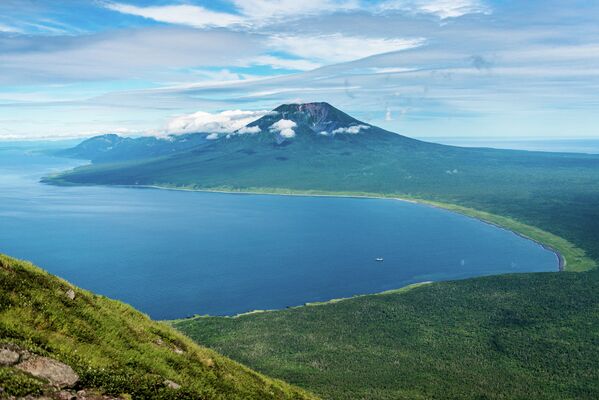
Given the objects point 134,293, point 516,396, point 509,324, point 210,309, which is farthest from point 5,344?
point 134,293

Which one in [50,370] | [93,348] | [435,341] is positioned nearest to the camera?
[50,370]

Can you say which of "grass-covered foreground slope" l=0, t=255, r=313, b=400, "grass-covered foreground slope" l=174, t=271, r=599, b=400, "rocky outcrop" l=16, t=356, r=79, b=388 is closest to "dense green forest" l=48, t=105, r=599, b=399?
"grass-covered foreground slope" l=174, t=271, r=599, b=400

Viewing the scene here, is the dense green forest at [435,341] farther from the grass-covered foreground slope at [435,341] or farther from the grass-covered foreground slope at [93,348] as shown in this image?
the grass-covered foreground slope at [93,348]

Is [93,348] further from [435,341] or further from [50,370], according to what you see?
[435,341]

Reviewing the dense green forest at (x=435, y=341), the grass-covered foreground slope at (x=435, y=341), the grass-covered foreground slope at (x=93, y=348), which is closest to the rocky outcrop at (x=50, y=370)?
the grass-covered foreground slope at (x=93, y=348)

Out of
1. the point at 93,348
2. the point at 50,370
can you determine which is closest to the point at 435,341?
the point at 93,348
